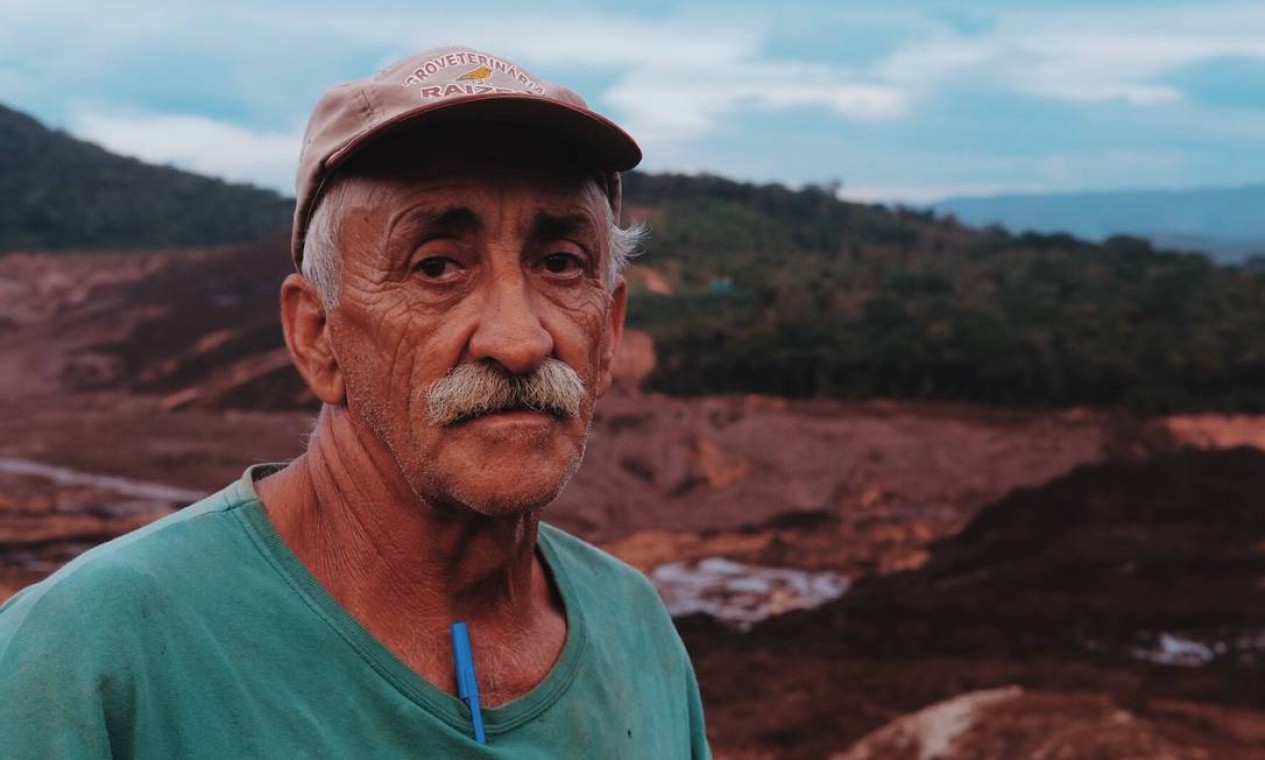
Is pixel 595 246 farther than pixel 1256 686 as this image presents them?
No

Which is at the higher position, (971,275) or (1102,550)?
(971,275)

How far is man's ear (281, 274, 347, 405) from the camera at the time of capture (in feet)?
4.93

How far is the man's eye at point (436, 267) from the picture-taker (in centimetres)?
140

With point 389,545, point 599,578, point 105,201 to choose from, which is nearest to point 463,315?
point 389,545

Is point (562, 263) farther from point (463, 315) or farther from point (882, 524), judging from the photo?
point (882, 524)

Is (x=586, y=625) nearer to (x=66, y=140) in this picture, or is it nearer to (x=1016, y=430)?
(x=1016, y=430)

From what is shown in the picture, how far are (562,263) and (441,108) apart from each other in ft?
0.80

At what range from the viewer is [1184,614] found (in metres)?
8.77

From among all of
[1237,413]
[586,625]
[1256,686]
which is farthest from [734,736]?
[1237,413]

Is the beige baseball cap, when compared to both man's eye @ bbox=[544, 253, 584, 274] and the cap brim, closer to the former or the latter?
the cap brim

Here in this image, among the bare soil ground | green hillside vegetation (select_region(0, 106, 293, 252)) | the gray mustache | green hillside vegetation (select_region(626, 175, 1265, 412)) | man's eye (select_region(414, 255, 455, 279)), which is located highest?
green hillside vegetation (select_region(0, 106, 293, 252))

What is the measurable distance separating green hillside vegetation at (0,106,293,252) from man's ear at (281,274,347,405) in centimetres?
2199

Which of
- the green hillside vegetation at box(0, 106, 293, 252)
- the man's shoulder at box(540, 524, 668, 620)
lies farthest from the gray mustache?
the green hillside vegetation at box(0, 106, 293, 252)

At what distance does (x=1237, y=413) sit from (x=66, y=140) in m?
26.1
